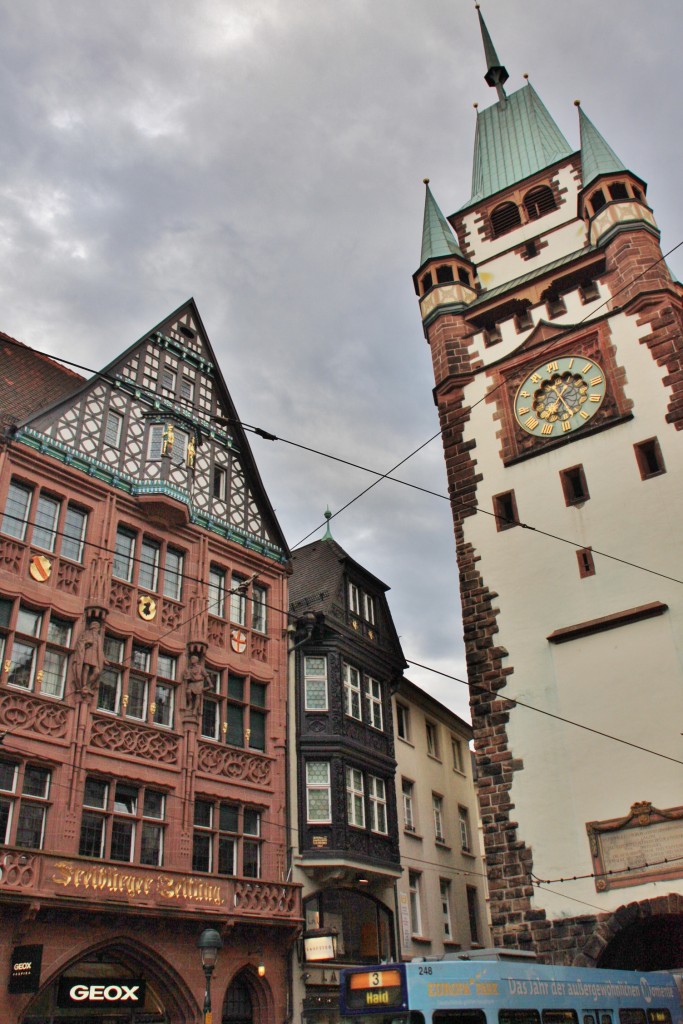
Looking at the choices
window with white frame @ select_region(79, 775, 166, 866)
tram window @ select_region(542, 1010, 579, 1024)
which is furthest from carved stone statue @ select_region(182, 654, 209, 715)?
tram window @ select_region(542, 1010, 579, 1024)

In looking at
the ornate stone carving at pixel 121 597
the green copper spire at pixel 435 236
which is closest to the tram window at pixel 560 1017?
the ornate stone carving at pixel 121 597

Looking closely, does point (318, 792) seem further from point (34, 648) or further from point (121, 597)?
point (34, 648)

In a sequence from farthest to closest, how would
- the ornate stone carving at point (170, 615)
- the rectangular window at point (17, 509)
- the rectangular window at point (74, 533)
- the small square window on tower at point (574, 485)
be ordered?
the small square window on tower at point (574, 485) < the ornate stone carving at point (170, 615) < the rectangular window at point (74, 533) < the rectangular window at point (17, 509)

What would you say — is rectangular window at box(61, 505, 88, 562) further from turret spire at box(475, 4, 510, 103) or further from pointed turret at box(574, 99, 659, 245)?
turret spire at box(475, 4, 510, 103)

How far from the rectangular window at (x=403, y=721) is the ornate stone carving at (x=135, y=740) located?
10202mm

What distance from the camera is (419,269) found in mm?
28297

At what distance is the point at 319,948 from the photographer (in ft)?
67.7

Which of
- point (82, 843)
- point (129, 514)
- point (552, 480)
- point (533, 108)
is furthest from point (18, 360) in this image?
point (533, 108)

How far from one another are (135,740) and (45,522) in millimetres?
5100

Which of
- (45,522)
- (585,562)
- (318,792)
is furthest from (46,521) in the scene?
(585,562)

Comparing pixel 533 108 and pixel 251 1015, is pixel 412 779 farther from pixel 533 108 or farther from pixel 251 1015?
pixel 533 108

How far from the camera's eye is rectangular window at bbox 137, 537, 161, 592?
70.1ft

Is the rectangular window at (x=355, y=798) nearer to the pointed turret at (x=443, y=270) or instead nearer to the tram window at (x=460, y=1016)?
the tram window at (x=460, y=1016)

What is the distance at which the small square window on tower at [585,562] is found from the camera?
67.4 feet
